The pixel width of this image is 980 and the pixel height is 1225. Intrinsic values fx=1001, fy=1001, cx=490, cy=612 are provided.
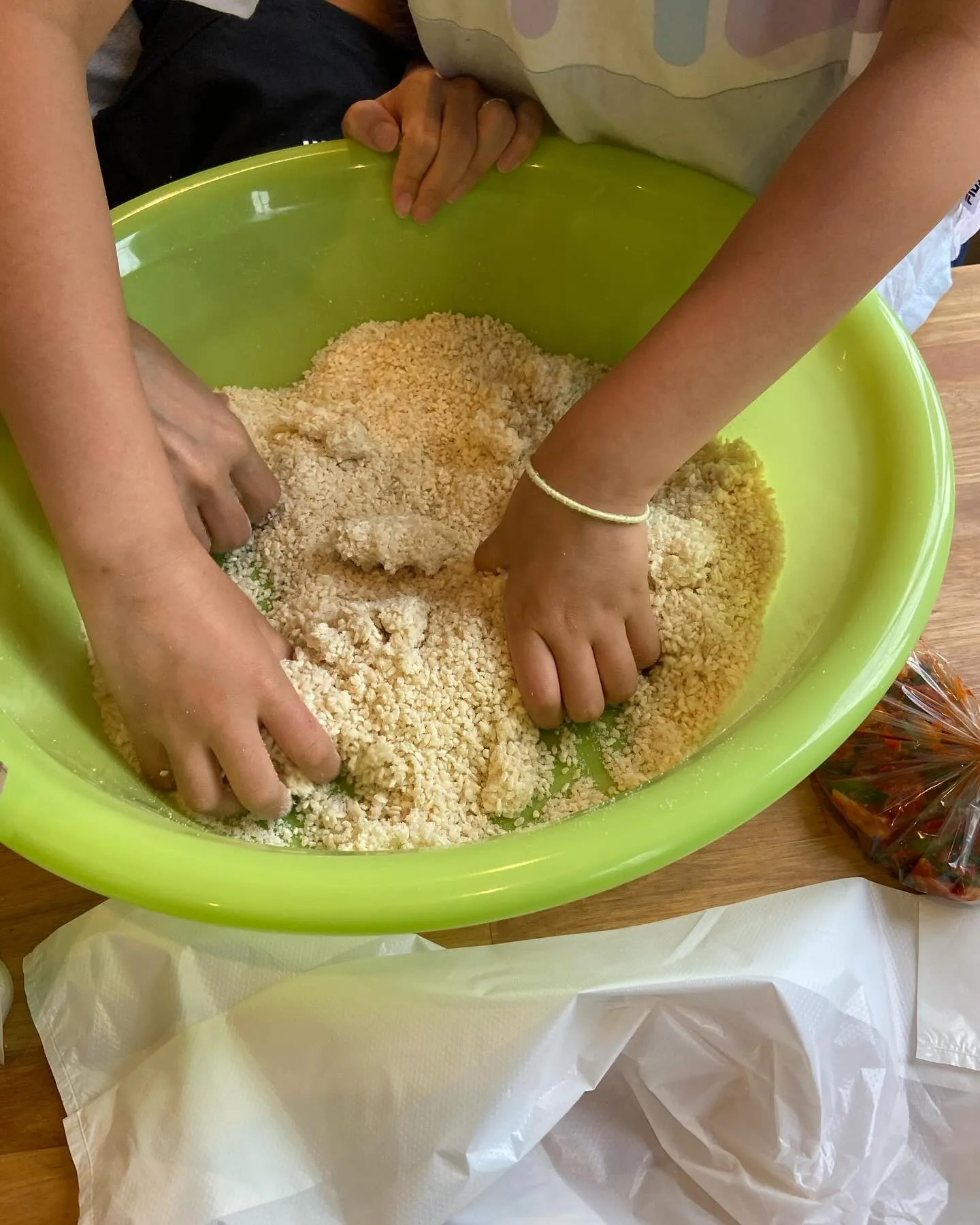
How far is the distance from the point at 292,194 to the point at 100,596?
13.1 inches

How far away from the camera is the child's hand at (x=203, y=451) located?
1.97ft

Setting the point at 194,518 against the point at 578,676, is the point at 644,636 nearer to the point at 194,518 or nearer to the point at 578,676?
the point at 578,676

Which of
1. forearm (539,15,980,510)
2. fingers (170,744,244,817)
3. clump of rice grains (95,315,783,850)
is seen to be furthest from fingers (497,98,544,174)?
fingers (170,744,244,817)

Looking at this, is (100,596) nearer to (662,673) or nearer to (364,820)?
(364,820)

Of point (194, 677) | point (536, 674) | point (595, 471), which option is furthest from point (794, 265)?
A: point (194, 677)

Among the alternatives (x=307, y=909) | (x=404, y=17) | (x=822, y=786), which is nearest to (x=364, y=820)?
(x=307, y=909)

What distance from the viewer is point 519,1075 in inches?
19.8

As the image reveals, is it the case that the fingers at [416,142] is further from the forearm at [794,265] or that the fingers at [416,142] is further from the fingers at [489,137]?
the forearm at [794,265]

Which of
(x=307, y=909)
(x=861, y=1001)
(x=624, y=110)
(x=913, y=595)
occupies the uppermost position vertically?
(x=624, y=110)

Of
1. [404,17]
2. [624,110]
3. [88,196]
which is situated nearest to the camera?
[88,196]

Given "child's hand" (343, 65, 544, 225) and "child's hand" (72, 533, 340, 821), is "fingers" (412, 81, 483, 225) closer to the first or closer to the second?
"child's hand" (343, 65, 544, 225)

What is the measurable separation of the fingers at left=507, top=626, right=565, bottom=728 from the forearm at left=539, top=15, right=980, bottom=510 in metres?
0.09

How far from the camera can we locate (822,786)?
0.59m

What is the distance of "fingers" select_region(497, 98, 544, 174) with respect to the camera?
0.66 m
